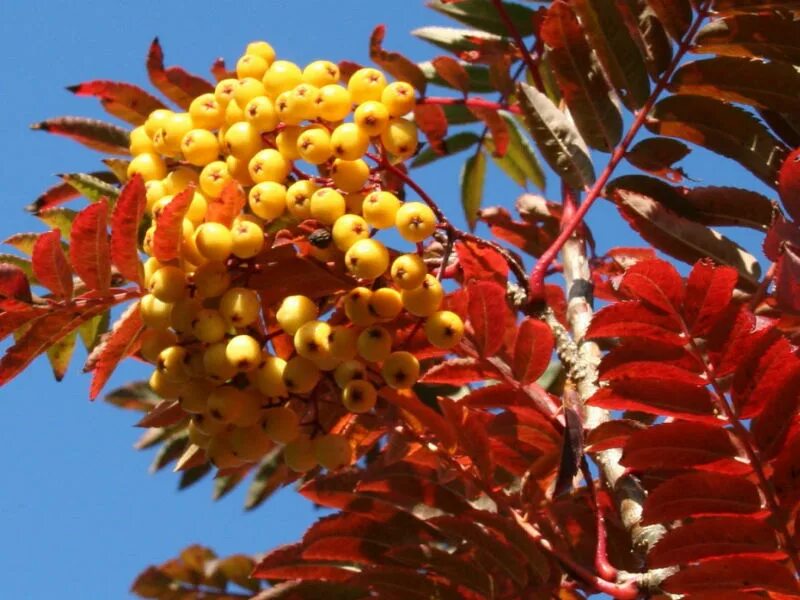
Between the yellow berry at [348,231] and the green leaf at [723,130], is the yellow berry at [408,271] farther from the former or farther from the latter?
the green leaf at [723,130]

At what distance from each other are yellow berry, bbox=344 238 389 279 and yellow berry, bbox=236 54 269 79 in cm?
39

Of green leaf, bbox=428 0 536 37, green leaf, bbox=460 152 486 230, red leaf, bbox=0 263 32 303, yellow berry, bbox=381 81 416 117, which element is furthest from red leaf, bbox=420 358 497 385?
green leaf, bbox=460 152 486 230

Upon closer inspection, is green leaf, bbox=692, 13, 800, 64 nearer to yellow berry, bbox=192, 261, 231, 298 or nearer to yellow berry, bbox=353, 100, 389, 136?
yellow berry, bbox=353, 100, 389, 136

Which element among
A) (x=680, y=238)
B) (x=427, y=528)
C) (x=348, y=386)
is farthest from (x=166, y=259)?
(x=680, y=238)

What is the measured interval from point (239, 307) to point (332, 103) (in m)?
0.34

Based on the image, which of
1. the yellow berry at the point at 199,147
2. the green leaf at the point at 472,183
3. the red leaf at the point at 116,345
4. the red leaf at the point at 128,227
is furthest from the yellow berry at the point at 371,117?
the green leaf at the point at 472,183

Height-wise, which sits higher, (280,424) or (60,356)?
(60,356)

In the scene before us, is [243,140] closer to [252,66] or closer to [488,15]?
[252,66]

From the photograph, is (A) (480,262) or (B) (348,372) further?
(A) (480,262)

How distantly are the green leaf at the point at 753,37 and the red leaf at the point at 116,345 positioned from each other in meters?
1.05

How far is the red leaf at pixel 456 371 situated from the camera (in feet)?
5.21

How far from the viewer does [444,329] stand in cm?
149

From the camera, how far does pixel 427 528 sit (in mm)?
1621

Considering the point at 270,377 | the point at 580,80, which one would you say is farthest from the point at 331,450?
the point at 580,80
